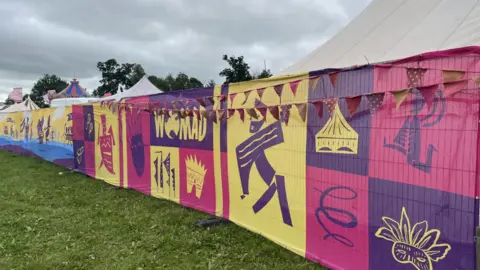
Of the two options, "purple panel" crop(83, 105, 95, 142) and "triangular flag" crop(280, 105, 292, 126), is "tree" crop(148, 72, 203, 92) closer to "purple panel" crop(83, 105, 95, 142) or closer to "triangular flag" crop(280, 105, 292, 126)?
"purple panel" crop(83, 105, 95, 142)

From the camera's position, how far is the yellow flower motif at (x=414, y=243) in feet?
9.00

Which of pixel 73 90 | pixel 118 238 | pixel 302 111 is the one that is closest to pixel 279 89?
pixel 302 111

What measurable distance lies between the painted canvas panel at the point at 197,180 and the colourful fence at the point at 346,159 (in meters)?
0.02

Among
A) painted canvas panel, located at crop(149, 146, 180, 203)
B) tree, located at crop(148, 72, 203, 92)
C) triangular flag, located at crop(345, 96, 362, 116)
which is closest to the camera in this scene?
triangular flag, located at crop(345, 96, 362, 116)

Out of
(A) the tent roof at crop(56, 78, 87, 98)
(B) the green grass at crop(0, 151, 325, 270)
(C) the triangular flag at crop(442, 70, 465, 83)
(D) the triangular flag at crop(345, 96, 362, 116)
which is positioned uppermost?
(A) the tent roof at crop(56, 78, 87, 98)

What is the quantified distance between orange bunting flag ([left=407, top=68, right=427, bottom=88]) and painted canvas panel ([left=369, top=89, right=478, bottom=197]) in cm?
5

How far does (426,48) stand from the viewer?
11.9 ft

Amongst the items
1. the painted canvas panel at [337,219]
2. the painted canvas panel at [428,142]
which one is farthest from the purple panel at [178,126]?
the painted canvas panel at [428,142]

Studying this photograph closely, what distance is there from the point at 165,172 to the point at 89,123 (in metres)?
3.74

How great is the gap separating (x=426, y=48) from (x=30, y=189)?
7862 mm

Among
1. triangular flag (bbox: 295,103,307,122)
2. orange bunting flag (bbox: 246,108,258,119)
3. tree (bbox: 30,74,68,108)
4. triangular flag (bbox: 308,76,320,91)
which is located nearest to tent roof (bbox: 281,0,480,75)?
triangular flag (bbox: 308,76,320,91)

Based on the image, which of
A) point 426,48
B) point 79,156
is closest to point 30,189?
point 79,156

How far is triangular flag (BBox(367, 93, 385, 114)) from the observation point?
120 inches

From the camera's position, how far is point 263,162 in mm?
4504
